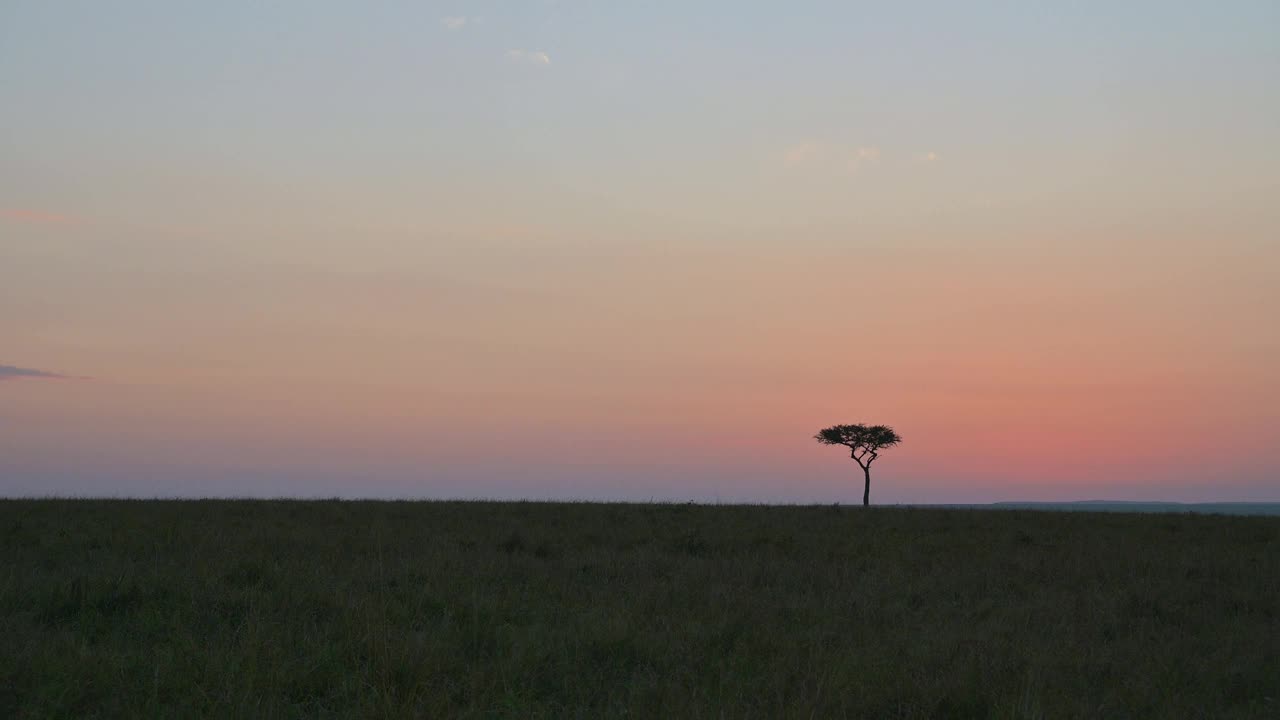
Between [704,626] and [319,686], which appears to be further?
[704,626]

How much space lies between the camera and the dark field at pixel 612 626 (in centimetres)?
808

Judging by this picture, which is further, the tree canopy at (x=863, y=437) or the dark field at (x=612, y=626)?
the tree canopy at (x=863, y=437)

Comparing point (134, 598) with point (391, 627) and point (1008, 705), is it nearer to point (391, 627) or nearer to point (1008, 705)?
point (391, 627)

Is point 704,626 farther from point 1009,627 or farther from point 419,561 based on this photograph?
point 419,561

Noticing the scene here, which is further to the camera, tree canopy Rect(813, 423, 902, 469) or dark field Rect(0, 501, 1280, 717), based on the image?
tree canopy Rect(813, 423, 902, 469)

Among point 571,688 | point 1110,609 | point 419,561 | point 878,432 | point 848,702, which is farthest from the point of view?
point 878,432

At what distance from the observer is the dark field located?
8078 mm

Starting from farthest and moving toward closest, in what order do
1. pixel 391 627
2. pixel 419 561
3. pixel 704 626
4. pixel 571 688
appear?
pixel 419 561, pixel 704 626, pixel 391 627, pixel 571 688

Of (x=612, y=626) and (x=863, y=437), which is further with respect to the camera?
(x=863, y=437)

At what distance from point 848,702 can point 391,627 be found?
4.69m

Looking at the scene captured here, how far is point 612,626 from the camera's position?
10125 mm

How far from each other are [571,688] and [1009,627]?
5.49m

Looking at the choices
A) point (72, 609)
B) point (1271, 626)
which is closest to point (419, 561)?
point (72, 609)

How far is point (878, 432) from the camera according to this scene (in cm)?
6631
